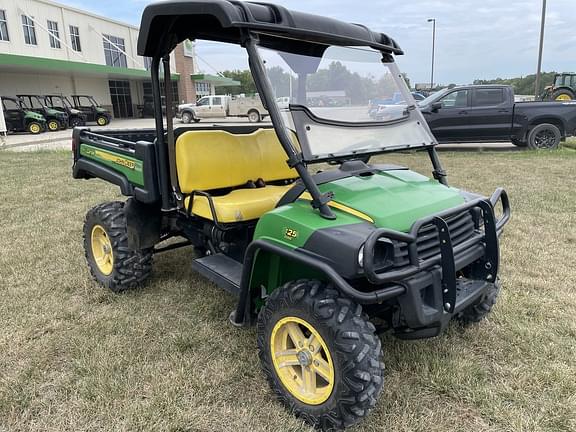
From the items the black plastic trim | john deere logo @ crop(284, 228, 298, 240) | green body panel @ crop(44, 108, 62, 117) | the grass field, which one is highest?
green body panel @ crop(44, 108, 62, 117)

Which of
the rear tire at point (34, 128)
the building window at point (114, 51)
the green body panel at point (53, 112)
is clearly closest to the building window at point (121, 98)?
the building window at point (114, 51)

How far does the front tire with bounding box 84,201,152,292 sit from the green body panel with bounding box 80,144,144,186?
12.5 inches

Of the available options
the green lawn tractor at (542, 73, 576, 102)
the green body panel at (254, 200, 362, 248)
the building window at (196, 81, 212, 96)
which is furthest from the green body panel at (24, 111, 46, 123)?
the green body panel at (254, 200, 362, 248)

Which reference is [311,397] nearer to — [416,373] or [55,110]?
[416,373]

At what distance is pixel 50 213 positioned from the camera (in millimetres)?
6039

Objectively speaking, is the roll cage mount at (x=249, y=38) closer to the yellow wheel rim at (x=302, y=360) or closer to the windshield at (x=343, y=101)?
the windshield at (x=343, y=101)

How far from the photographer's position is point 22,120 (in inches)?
808

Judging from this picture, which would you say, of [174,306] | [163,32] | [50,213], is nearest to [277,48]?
[163,32]

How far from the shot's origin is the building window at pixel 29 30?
26.6 m

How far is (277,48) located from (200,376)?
1886 millimetres

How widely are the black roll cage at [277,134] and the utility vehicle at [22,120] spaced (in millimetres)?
20667

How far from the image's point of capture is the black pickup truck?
10711mm

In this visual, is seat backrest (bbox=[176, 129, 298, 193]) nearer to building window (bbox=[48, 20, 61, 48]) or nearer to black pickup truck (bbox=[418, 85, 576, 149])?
black pickup truck (bbox=[418, 85, 576, 149])

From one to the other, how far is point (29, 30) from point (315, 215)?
1223 inches
